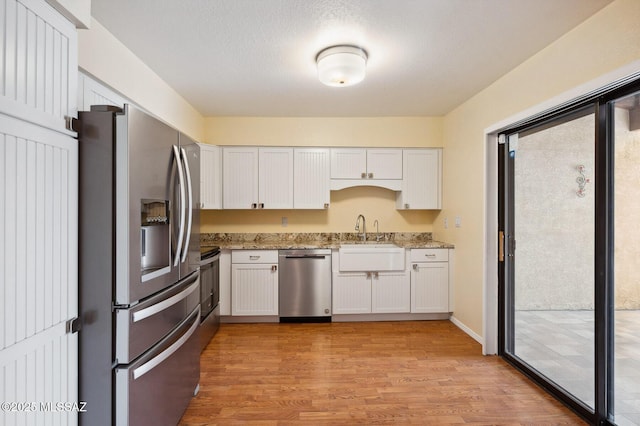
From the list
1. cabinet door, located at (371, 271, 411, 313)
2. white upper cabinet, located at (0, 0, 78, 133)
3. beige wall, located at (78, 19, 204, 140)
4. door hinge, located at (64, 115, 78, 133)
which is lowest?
cabinet door, located at (371, 271, 411, 313)

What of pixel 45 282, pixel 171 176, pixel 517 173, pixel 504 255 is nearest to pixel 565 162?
pixel 517 173

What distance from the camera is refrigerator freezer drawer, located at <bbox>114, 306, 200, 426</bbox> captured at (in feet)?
4.56

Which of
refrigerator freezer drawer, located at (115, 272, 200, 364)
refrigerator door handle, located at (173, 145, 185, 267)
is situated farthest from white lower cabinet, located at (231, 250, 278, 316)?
refrigerator door handle, located at (173, 145, 185, 267)

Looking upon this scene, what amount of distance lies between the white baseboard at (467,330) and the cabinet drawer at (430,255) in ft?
2.32

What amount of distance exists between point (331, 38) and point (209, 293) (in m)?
2.65

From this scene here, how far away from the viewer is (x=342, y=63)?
90.7 inches

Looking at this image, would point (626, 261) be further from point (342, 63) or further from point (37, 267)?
point (37, 267)

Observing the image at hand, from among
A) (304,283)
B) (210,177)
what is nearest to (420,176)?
(304,283)

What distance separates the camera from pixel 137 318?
1437 millimetres

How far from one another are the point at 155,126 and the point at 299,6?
1.09 m

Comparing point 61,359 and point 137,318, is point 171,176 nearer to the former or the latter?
point 137,318

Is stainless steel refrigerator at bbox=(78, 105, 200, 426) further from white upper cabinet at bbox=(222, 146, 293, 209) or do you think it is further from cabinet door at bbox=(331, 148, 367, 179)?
cabinet door at bbox=(331, 148, 367, 179)

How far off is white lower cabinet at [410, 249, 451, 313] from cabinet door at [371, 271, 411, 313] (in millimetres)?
110

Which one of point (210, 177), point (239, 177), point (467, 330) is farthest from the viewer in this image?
point (239, 177)
